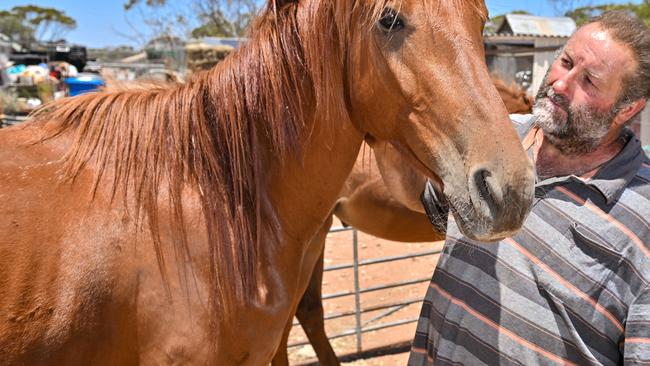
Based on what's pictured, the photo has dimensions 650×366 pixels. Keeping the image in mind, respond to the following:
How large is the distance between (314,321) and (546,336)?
2.11 metres

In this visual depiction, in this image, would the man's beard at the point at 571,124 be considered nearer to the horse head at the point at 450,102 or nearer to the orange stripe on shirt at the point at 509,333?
the horse head at the point at 450,102

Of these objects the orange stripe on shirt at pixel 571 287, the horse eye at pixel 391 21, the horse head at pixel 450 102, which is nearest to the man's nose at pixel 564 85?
the horse head at pixel 450 102

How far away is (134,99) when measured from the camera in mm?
1742

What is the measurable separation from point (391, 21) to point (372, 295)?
4.05m

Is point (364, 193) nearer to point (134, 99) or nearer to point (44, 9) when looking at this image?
point (134, 99)

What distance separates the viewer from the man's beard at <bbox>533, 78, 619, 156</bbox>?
162cm

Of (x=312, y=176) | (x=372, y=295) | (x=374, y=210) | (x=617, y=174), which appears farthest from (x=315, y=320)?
(x=617, y=174)

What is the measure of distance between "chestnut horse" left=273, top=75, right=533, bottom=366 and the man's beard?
1260 mm

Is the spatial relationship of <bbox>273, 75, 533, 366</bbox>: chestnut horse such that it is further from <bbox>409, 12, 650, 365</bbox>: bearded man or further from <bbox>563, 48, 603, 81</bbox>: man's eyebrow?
<bbox>563, 48, 603, 81</bbox>: man's eyebrow

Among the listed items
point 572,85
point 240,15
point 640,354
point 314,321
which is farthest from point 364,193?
point 240,15

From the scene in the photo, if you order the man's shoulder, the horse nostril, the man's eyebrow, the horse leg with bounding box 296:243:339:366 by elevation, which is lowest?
the horse leg with bounding box 296:243:339:366

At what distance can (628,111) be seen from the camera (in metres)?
1.63

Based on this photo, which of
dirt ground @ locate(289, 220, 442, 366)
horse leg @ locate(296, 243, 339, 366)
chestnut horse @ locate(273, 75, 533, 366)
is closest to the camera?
chestnut horse @ locate(273, 75, 533, 366)

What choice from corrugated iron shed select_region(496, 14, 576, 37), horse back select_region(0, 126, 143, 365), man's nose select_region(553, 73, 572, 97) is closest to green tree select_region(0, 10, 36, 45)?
corrugated iron shed select_region(496, 14, 576, 37)
